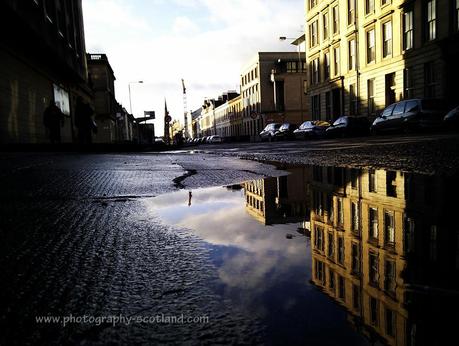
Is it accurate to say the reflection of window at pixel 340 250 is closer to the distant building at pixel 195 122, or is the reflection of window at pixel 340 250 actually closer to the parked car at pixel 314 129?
→ the parked car at pixel 314 129

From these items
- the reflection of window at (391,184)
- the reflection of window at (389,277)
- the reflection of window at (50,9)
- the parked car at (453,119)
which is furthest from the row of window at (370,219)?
the reflection of window at (50,9)

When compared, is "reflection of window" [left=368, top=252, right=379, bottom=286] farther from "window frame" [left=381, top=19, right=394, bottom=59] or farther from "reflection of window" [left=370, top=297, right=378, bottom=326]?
"window frame" [left=381, top=19, right=394, bottom=59]

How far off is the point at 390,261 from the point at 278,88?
57.9 m

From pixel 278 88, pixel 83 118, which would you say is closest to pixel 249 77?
pixel 278 88

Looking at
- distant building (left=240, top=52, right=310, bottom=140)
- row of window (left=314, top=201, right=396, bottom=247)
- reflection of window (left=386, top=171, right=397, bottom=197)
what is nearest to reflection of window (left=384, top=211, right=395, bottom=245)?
row of window (left=314, top=201, right=396, bottom=247)

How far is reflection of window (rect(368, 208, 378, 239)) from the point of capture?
1663mm

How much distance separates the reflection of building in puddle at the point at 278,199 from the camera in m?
2.22

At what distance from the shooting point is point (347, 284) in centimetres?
115

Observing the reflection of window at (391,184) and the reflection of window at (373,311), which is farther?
the reflection of window at (391,184)

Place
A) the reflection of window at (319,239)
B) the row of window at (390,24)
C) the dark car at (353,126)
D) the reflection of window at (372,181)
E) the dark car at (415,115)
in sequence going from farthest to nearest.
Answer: the dark car at (353,126)
the row of window at (390,24)
the dark car at (415,115)
the reflection of window at (372,181)
the reflection of window at (319,239)

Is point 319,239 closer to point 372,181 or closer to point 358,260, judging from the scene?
point 358,260

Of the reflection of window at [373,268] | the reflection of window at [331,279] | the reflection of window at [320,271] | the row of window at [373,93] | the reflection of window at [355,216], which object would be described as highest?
the row of window at [373,93]

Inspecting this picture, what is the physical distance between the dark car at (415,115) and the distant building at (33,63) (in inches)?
636

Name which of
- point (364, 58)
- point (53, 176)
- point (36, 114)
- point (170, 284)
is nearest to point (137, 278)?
point (170, 284)
